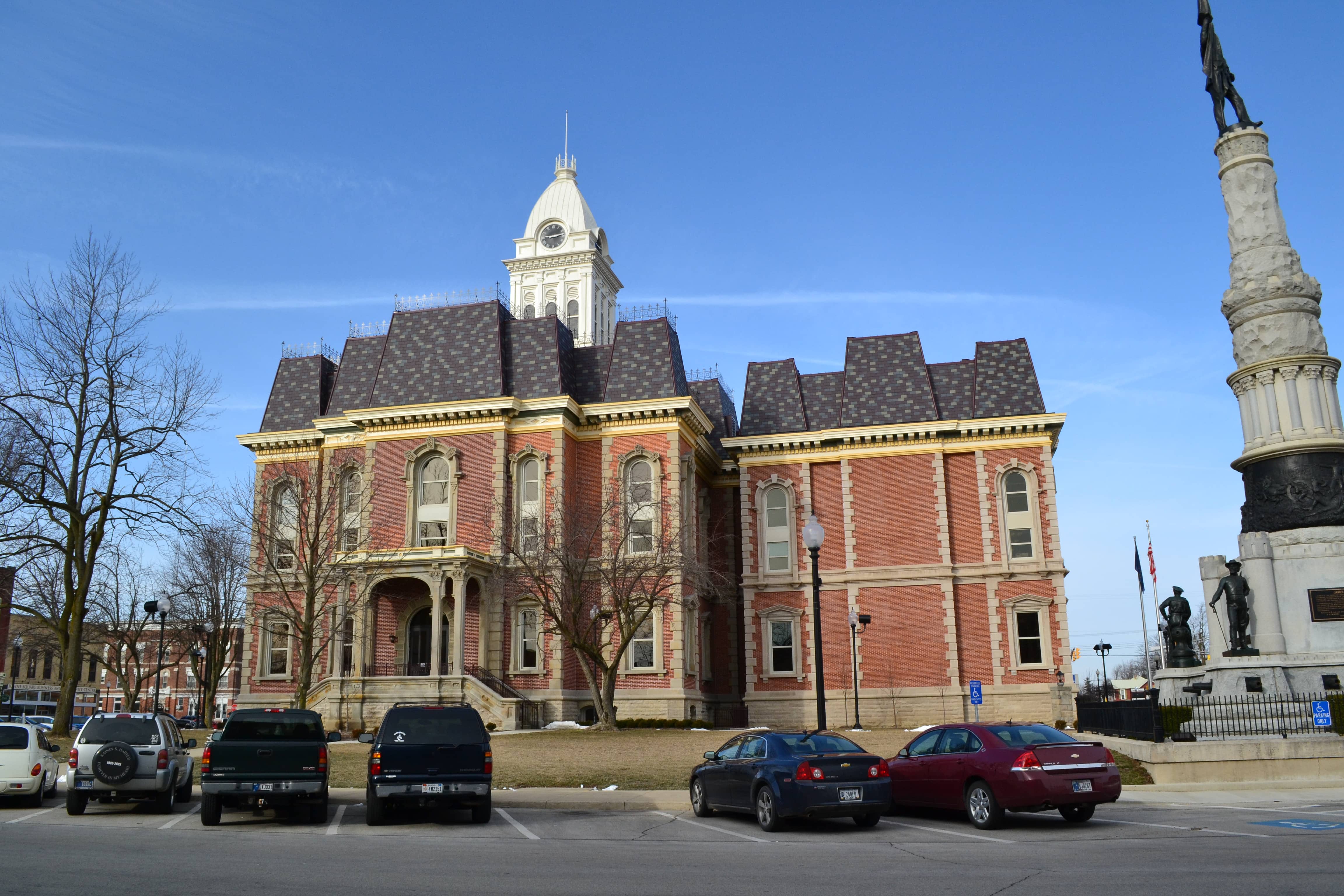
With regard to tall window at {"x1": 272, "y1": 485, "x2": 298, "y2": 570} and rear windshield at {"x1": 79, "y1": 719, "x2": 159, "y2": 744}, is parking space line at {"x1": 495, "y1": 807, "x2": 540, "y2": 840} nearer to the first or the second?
rear windshield at {"x1": 79, "y1": 719, "x2": 159, "y2": 744}

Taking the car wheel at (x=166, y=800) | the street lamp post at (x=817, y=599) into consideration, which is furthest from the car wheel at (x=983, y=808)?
the car wheel at (x=166, y=800)

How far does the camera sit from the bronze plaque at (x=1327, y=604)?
904 inches

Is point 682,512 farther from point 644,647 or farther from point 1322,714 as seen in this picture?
point 1322,714

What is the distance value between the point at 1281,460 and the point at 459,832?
20.0 meters

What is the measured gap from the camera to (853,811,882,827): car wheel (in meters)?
14.6

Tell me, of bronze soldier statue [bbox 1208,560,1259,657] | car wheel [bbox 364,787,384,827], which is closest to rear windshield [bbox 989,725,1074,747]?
car wheel [bbox 364,787,384,827]

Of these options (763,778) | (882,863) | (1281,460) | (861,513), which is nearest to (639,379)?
(861,513)

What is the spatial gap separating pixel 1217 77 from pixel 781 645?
27.2 metres

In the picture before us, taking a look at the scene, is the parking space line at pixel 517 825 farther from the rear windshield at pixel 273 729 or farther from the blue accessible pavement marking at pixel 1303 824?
the blue accessible pavement marking at pixel 1303 824

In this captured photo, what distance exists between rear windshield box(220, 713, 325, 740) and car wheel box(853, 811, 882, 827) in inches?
325

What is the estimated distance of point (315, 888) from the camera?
979cm

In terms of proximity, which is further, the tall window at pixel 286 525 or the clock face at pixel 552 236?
the clock face at pixel 552 236

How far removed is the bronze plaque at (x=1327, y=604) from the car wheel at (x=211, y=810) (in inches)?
868

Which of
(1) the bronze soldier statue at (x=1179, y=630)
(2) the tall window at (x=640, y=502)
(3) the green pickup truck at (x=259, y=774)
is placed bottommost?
(3) the green pickup truck at (x=259, y=774)
